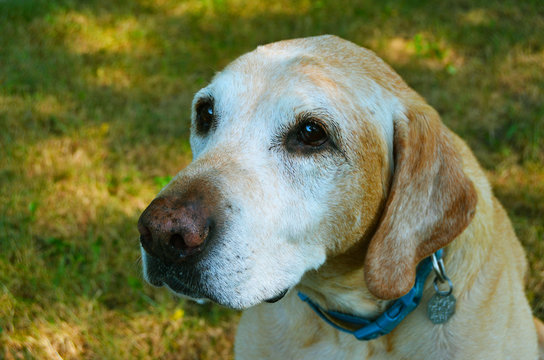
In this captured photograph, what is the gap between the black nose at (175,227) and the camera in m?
2.02

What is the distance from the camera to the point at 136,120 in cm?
588

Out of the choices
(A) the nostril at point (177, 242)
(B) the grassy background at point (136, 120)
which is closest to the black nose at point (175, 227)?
(A) the nostril at point (177, 242)

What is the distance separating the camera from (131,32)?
7.50 m

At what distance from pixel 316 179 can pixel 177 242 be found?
732 mm

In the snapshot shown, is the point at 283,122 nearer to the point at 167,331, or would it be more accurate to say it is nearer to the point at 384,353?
the point at 384,353

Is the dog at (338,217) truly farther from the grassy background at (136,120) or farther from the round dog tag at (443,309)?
the grassy background at (136,120)

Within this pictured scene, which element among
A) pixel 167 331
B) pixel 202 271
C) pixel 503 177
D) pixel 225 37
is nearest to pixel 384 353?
pixel 202 271

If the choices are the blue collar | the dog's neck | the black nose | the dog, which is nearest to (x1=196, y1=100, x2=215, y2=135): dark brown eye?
the dog

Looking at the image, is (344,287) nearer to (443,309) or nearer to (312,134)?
(443,309)

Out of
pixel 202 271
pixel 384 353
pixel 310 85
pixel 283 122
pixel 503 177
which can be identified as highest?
pixel 310 85

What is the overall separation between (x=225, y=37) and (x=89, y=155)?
3.07 m

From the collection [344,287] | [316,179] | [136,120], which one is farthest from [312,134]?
[136,120]

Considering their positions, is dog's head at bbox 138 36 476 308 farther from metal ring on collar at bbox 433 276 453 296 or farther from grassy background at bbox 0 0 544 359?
grassy background at bbox 0 0 544 359

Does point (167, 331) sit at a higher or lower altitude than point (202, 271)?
lower
